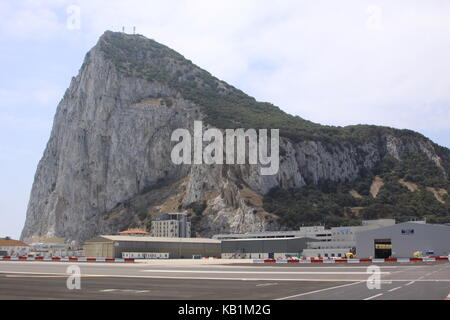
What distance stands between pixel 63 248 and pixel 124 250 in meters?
70.6

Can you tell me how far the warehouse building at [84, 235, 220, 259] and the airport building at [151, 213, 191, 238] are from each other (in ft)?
88.9

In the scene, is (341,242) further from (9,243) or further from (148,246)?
(9,243)

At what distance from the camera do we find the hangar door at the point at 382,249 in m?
101

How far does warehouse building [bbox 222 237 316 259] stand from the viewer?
12656 cm

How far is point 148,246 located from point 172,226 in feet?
129

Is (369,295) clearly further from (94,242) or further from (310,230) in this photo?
(310,230)

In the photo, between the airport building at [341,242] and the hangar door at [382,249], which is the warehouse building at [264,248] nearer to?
the airport building at [341,242]

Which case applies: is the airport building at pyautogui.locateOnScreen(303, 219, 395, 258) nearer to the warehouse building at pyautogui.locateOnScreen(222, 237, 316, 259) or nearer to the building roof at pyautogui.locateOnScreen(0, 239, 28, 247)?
the warehouse building at pyautogui.locateOnScreen(222, 237, 316, 259)

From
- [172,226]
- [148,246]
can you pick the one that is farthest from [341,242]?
[172,226]

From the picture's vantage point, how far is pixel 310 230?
15500 centimetres

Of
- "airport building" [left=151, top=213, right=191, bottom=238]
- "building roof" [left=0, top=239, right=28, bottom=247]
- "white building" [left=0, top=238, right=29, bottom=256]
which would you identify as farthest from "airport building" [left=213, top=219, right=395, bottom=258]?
"building roof" [left=0, top=239, right=28, bottom=247]

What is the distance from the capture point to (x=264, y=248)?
12938 centimetres

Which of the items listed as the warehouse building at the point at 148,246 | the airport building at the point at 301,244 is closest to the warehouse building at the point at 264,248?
the airport building at the point at 301,244
